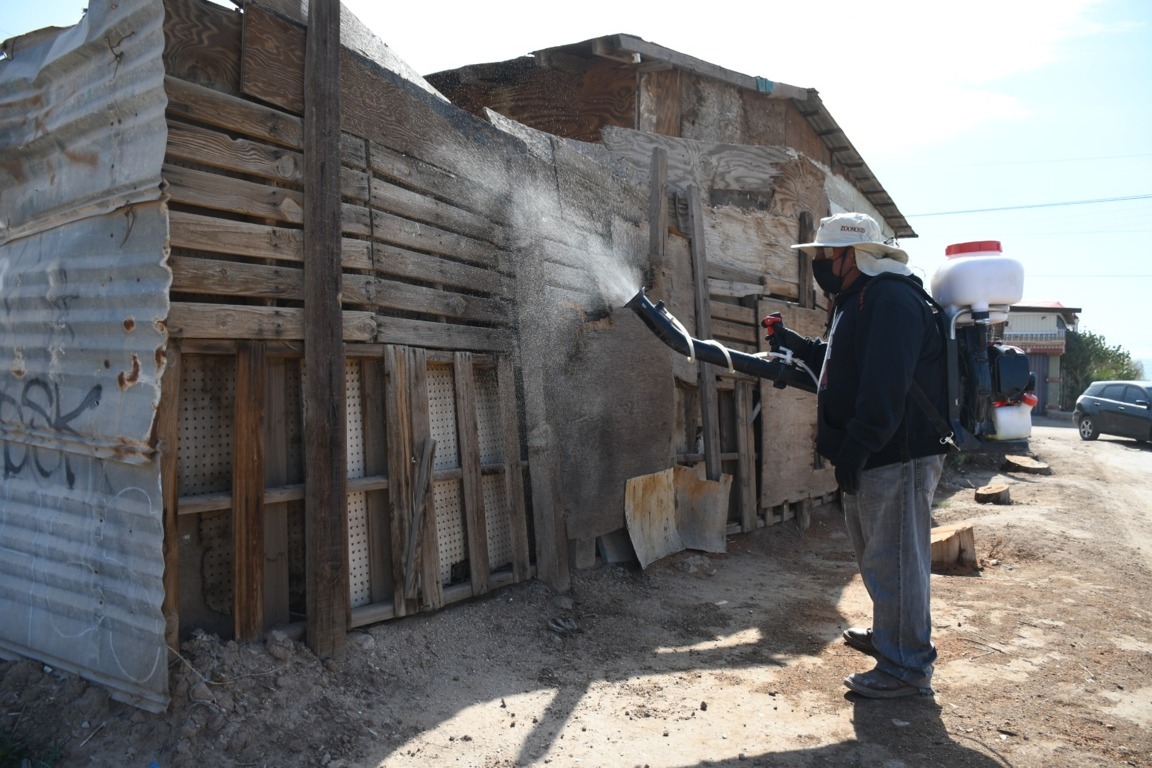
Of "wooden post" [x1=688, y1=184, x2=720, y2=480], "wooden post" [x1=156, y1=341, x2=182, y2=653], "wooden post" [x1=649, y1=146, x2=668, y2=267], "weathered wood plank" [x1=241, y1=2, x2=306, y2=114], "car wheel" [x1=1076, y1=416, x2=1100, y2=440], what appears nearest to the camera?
"wooden post" [x1=156, y1=341, x2=182, y2=653]

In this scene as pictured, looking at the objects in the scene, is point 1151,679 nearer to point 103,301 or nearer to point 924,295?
point 924,295

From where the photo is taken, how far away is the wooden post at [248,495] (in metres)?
3.38

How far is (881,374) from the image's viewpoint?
371cm

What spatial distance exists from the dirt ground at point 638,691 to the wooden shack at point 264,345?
182mm

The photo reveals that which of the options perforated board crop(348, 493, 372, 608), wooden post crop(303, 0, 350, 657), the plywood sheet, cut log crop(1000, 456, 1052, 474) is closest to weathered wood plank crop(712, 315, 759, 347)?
the plywood sheet

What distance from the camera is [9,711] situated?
3283 millimetres

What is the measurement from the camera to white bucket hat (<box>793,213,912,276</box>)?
13.3 ft

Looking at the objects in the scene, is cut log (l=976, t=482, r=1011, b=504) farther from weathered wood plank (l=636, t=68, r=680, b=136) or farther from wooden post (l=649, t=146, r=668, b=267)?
wooden post (l=649, t=146, r=668, b=267)

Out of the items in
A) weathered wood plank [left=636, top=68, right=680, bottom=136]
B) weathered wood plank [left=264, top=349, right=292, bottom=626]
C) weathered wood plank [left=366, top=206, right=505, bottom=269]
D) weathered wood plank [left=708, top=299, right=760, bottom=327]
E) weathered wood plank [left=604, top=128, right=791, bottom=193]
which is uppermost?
weathered wood plank [left=636, top=68, right=680, bottom=136]

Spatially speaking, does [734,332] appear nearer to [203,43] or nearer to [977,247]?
[977,247]

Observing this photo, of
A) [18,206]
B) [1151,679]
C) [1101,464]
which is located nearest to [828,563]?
[1151,679]

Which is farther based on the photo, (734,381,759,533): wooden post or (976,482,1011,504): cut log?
(976,482,1011,504): cut log

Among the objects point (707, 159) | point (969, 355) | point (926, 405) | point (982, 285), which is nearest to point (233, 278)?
point (926, 405)

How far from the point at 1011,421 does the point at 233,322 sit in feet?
12.9
